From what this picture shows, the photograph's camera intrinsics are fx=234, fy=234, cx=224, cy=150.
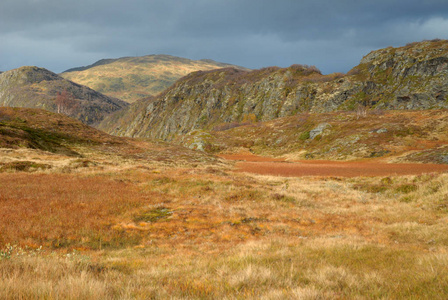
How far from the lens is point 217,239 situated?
35.9 ft

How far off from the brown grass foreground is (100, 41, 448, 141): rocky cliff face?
83.8 meters

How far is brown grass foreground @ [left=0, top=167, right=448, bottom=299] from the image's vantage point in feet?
14.9

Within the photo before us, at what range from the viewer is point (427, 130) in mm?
57312

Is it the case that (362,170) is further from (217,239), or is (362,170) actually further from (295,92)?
(295,92)

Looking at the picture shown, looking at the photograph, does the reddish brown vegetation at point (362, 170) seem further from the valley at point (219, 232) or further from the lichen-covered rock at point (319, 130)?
the lichen-covered rock at point (319, 130)

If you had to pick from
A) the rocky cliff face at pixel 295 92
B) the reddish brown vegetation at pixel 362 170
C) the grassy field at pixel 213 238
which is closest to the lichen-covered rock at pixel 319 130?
the rocky cliff face at pixel 295 92

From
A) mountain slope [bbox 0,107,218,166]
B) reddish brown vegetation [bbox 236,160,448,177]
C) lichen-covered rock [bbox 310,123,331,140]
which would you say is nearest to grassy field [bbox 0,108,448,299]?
reddish brown vegetation [bbox 236,160,448,177]

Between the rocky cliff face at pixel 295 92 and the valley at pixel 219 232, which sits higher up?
the rocky cliff face at pixel 295 92

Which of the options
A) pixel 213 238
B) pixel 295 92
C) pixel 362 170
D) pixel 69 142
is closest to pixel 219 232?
pixel 213 238

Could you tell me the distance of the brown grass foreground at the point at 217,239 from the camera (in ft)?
14.9

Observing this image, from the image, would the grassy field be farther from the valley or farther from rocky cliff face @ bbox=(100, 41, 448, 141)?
rocky cliff face @ bbox=(100, 41, 448, 141)

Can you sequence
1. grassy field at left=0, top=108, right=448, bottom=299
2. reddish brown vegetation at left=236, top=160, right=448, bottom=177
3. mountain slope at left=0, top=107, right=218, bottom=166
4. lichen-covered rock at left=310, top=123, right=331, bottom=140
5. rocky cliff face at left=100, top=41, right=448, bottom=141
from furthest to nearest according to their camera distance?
rocky cliff face at left=100, top=41, right=448, bottom=141 → lichen-covered rock at left=310, top=123, right=331, bottom=140 → mountain slope at left=0, top=107, right=218, bottom=166 → reddish brown vegetation at left=236, top=160, right=448, bottom=177 → grassy field at left=0, top=108, right=448, bottom=299

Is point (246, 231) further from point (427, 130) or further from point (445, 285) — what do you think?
point (427, 130)

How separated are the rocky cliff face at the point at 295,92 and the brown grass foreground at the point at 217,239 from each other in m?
83.8
